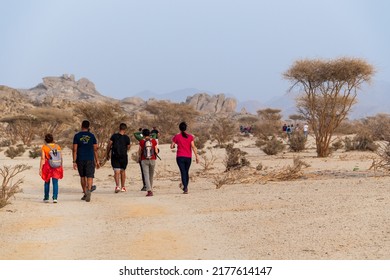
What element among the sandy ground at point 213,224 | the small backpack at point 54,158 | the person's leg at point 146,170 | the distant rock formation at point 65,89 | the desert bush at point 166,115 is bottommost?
the sandy ground at point 213,224

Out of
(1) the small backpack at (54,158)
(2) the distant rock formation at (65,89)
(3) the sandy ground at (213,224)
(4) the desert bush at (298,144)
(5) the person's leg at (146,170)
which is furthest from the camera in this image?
(2) the distant rock formation at (65,89)

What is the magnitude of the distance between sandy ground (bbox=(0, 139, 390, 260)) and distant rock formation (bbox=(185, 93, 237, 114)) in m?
105

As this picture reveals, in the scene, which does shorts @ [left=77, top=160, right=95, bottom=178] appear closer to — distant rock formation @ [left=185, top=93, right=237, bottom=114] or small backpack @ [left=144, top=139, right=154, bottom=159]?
small backpack @ [left=144, top=139, right=154, bottom=159]

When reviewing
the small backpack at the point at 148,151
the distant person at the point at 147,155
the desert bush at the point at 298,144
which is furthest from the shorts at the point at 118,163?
the desert bush at the point at 298,144

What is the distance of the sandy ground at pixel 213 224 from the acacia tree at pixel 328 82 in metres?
10.9

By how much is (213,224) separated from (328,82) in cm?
1731

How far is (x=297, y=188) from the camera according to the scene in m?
12.8

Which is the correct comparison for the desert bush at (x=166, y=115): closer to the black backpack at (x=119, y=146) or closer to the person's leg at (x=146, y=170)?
the black backpack at (x=119, y=146)

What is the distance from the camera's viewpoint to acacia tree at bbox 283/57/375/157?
24.0 metres

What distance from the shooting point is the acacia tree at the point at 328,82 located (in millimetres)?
24031

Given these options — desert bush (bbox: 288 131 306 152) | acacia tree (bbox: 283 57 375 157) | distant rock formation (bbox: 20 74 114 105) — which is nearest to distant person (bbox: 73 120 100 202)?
acacia tree (bbox: 283 57 375 157)
